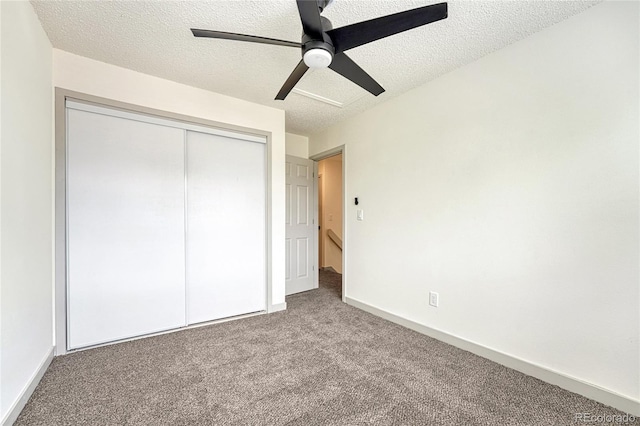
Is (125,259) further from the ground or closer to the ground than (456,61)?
closer to the ground

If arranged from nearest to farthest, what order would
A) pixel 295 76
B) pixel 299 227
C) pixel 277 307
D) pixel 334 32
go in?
1. pixel 334 32
2. pixel 295 76
3. pixel 277 307
4. pixel 299 227

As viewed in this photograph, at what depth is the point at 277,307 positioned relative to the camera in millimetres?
3180

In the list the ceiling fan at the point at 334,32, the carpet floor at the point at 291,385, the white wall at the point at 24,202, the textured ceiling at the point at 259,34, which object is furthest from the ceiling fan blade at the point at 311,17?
the carpet floor at the point at 291,385

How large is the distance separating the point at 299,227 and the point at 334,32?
2902 mm

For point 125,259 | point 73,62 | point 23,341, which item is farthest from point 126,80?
point 23,341

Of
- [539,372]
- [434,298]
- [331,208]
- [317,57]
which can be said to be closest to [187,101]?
[317,57]

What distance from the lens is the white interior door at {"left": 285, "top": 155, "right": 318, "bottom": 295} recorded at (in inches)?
153

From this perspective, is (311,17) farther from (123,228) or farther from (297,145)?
(297,145)

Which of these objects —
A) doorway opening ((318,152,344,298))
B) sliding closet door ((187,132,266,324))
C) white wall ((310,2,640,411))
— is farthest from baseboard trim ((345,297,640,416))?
doorway opening ((318,152,344,298))

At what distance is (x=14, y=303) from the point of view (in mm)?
1454

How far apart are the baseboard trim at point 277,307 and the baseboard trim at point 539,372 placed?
4.37ft

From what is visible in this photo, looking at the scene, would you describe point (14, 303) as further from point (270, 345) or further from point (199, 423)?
point (270, 345)

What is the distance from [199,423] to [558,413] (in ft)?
6.54

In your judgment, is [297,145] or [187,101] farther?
[297,145]
